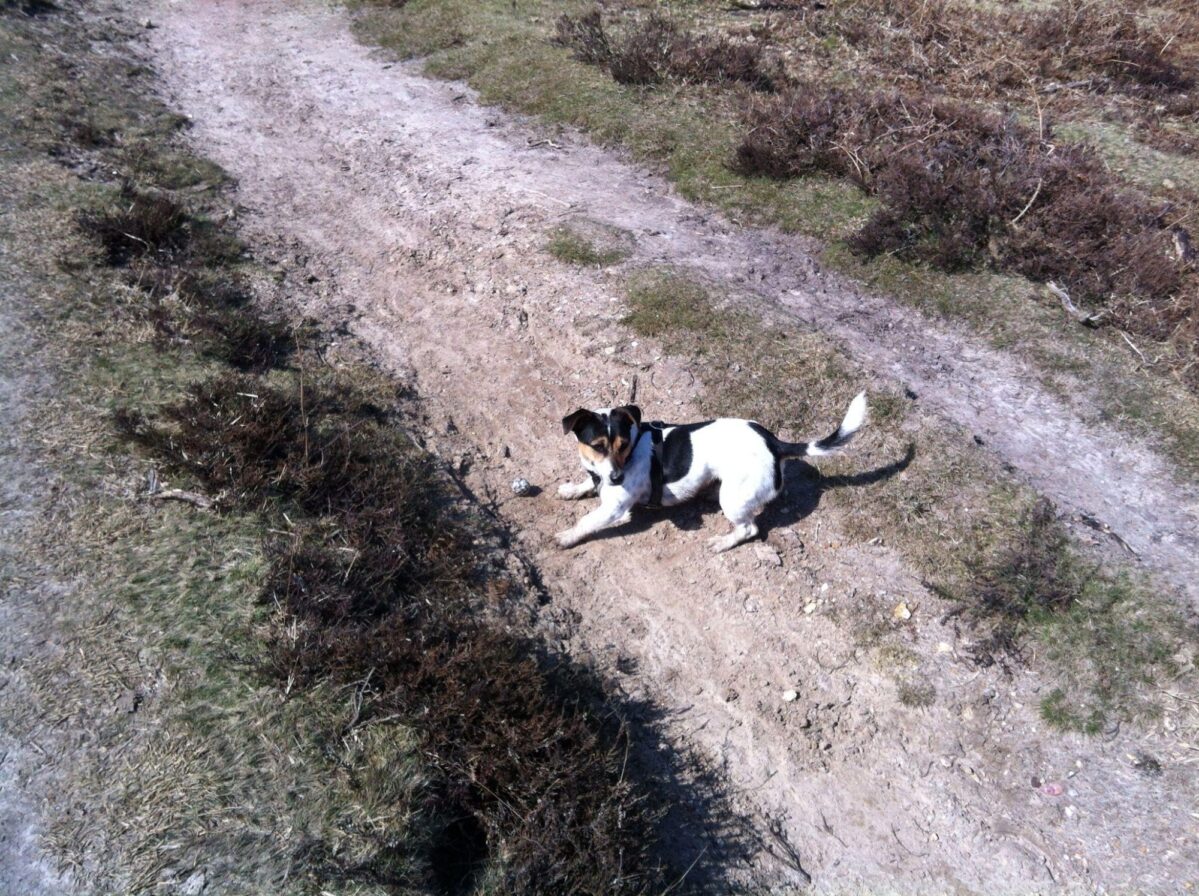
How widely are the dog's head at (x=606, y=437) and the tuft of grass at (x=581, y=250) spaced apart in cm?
380

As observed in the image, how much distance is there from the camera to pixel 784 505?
754 centimetres

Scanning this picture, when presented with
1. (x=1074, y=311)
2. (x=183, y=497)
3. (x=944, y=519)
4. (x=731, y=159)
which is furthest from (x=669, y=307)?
(x=183, y=497)

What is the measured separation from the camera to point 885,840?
18.6ft

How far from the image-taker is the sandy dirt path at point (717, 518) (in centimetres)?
570

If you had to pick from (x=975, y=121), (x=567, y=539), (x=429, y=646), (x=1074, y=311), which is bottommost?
(x=567, y=539)

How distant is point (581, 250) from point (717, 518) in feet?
13.9

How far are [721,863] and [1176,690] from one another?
3.68 meters

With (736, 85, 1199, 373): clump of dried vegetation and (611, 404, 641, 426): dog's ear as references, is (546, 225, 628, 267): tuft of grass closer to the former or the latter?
(736, 85, 1199, 373): clump of dried vegetation

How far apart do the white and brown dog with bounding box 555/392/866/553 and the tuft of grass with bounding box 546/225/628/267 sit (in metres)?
3.50

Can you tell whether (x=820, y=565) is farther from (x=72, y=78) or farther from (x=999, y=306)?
(x=72, y=78)

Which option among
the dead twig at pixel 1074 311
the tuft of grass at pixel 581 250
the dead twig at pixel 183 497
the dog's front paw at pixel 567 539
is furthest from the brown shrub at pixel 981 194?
the dead twig at pixel 183 497

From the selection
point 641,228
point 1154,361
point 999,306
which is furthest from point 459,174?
point 1154,361

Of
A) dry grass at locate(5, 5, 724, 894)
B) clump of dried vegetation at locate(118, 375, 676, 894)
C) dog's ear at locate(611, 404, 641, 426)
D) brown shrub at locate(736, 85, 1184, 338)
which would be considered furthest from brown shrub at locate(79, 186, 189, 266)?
brown shrub at locate(736, 85, 1184, 338)

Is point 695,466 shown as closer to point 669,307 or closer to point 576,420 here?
point 576,420
